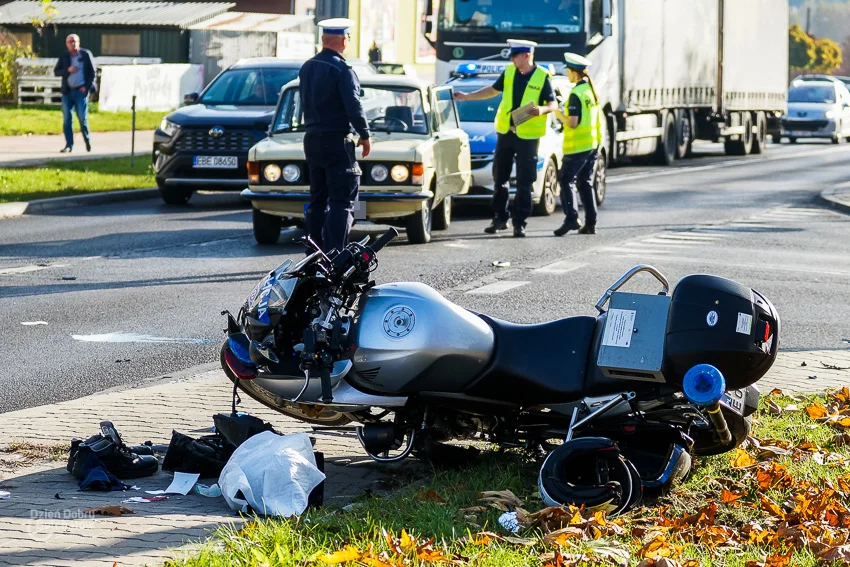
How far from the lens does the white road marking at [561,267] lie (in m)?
12.5

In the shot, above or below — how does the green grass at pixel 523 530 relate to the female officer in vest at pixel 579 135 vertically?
below

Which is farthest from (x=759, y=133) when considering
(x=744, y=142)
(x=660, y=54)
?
(x=660, y=54)

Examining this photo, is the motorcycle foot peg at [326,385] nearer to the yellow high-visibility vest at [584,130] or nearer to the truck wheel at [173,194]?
the yellow high-visibility vest at [584,130]

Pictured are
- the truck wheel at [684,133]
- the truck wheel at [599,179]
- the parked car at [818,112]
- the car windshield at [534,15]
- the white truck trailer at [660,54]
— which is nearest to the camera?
the truck wheel at [599,179]

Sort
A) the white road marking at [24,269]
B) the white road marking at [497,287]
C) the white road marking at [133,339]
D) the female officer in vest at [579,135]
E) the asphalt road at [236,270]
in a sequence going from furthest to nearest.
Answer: the female officer in vest at [579,135], the white road marking at [24,269], the white road marking at [497,287], the white road marking at [133,339], the asphalt road at [236,270]

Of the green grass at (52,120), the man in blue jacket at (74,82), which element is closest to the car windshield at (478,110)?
the man in blue jacket at (74,82)

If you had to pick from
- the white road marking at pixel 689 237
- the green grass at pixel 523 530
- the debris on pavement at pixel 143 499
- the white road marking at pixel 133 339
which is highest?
the white road marking at pixel 689 237

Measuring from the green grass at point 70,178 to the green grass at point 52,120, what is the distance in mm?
6906

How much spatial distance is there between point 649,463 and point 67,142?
66.5 feet

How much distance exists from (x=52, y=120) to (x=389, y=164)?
19498mm

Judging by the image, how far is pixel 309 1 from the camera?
5306 centimetres

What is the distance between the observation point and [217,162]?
57.8 feet

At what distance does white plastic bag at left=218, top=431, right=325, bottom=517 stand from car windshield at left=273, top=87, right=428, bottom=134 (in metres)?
9.40

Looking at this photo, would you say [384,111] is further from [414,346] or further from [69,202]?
[414,346]
